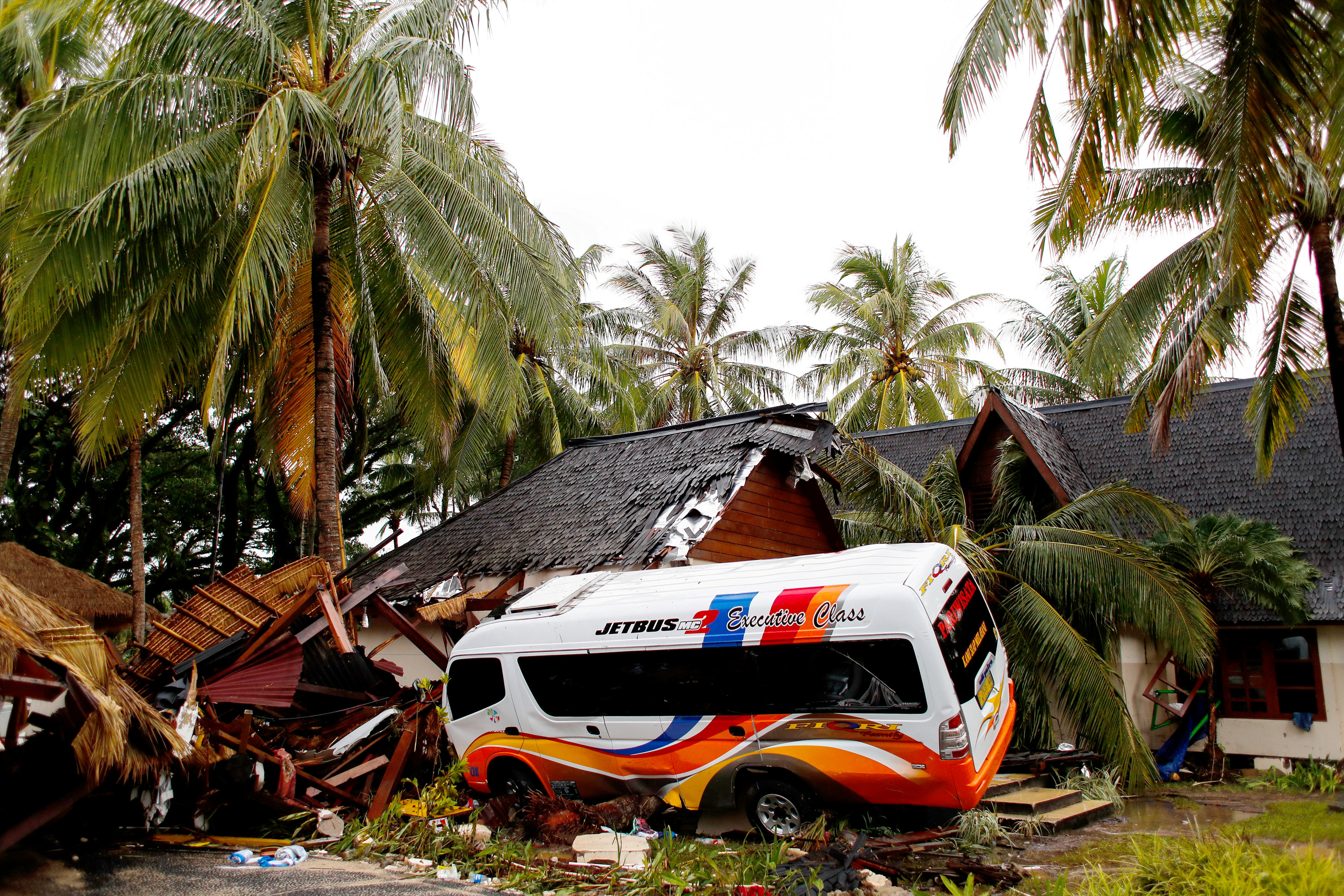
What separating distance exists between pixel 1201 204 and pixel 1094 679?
21.1 feet

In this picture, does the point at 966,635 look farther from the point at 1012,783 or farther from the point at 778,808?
the point at 1012,783

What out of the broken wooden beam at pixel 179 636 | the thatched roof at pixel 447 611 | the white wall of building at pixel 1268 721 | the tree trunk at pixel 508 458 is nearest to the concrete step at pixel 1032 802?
the white wall of building at pixel 1268 721

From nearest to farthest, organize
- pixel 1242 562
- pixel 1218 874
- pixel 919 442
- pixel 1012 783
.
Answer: pixel 1218 874, pixel 1012 783, pixel 1242 562, pixel 919 442

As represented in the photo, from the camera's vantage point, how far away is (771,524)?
46.6 ft

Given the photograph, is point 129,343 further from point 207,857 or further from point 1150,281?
point 1150,281

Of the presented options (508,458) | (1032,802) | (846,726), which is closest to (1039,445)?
(1032,802)

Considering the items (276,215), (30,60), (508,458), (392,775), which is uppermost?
(30,60)

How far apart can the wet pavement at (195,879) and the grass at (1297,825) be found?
700 centimetres

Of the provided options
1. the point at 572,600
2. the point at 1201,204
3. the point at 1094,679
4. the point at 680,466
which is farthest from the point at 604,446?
the point at 1201,204

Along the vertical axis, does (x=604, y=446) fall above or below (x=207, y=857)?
above

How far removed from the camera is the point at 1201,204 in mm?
12500

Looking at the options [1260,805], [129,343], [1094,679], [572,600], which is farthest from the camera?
[129,343]

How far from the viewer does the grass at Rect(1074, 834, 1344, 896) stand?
215 inches

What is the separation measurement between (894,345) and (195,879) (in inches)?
926
